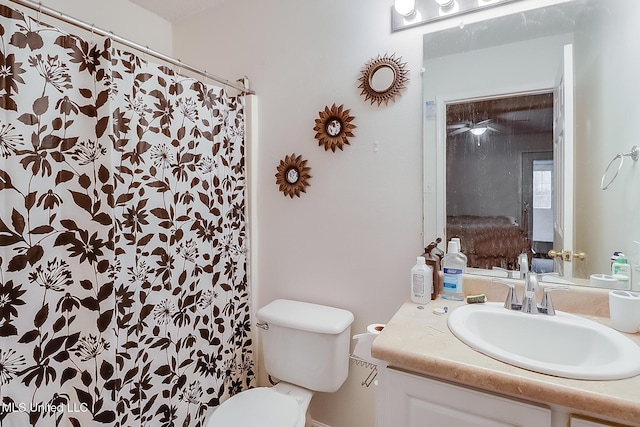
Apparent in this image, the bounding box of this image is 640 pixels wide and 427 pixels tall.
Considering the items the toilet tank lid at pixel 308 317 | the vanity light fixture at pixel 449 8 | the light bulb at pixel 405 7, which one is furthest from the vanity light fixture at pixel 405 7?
the toilet tank lid at pixel 308 317

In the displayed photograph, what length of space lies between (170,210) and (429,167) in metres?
1.13

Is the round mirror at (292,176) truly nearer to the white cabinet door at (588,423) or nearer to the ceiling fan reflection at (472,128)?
the ceiling fan reflection at (472,128)

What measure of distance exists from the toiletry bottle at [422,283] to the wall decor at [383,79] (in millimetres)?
748

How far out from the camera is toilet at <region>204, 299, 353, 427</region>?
132cm

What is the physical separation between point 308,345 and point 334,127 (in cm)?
104

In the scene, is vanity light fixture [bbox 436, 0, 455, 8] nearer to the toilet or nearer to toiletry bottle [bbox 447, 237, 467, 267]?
toiletry bottle [bbox 447, 237, 467, 267]

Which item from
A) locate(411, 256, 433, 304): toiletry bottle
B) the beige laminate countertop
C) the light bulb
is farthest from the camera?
the light bulb

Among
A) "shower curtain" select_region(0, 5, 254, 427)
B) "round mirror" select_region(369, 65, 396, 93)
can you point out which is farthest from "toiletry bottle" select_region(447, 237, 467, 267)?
"shower curtain" select_region(0, 5, 254, 427)

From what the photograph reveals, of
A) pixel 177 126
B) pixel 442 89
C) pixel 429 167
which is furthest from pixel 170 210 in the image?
pixel 442 89

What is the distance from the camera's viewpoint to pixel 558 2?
1.14 m

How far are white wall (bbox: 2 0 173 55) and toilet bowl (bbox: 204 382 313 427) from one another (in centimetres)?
195

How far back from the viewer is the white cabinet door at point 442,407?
2.43 feet

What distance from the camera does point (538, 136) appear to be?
45.9 inches

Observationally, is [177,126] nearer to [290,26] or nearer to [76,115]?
[76,115]
